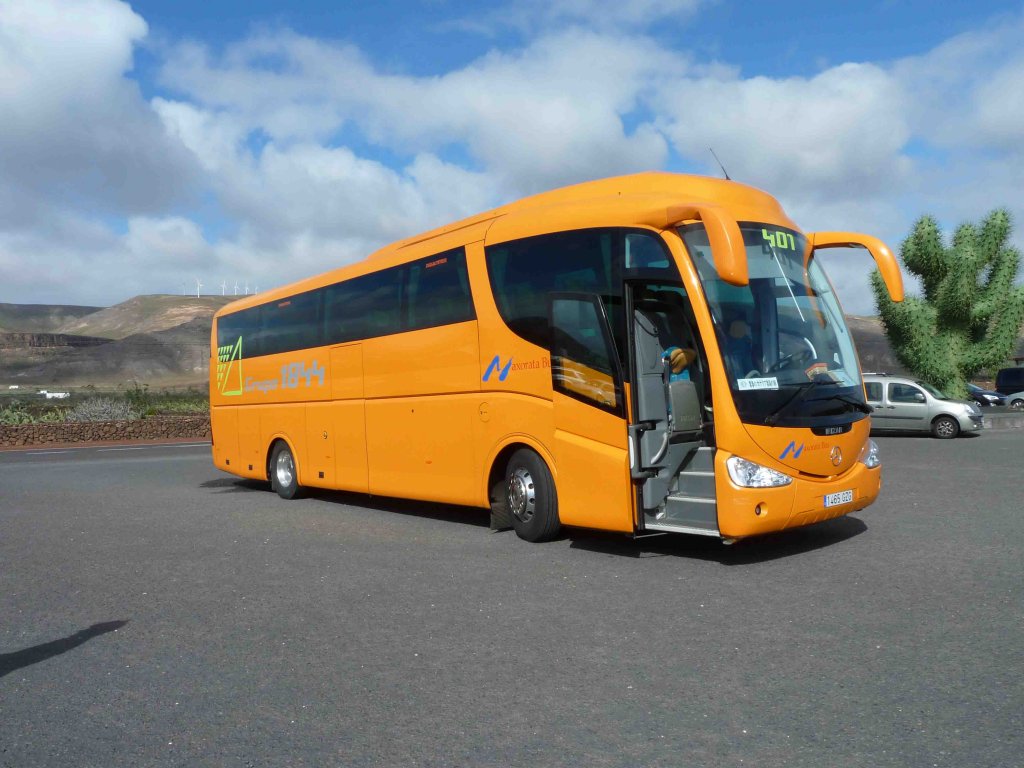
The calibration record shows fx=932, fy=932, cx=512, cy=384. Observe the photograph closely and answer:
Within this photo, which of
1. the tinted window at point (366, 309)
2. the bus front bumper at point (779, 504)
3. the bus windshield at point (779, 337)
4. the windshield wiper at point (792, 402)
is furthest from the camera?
the tinted window at point (366, 309)

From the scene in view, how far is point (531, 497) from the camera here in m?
9.35

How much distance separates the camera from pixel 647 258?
8.25 meters

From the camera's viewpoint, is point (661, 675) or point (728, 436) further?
point (728, 436)

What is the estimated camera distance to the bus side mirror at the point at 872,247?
8531 millimetres

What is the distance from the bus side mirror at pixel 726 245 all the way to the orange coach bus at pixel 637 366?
14 mm

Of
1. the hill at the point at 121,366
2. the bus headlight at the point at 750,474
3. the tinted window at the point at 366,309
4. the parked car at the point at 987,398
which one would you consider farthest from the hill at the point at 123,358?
the bus headlight at the point at 750,474

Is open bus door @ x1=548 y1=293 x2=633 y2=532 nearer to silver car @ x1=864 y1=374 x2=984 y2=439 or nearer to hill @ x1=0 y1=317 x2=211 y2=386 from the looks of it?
silver car @ x1=864 y1=374 x2=984 y2=439

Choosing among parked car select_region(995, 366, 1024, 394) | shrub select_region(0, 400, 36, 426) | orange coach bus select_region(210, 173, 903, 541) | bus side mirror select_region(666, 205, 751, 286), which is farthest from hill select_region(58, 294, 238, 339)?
bus side mirror select_region(666, 205, 751, 286)

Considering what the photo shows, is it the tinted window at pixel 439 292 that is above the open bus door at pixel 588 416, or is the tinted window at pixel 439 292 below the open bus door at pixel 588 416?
above

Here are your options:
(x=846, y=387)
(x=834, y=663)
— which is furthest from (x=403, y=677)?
(x=846, y=387)

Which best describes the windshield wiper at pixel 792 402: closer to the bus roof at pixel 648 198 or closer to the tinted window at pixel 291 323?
the bus roof at pixel 648 198

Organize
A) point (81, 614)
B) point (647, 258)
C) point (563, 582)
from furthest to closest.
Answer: point (647, 258) → point (563, 582) → point (81, 614)

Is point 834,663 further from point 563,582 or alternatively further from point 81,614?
point 81,614

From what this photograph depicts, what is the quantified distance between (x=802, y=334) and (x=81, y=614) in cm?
629
